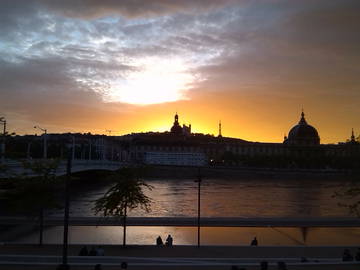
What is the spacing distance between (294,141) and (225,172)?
2826 inches

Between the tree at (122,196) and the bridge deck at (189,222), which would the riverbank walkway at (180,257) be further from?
the bridge deck at (189,222)

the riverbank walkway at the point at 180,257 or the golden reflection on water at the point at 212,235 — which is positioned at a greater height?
the riverbank walkway at the point at 180,257

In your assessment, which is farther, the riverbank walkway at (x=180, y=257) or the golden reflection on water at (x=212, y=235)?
the golden reflection on water at (x=212, y=235)

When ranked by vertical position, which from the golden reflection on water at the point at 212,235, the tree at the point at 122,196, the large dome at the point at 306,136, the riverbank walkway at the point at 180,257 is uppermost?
the large dome at the point at 306,136

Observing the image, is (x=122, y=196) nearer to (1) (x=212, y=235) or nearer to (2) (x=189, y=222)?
(1) (x=212, y=235)

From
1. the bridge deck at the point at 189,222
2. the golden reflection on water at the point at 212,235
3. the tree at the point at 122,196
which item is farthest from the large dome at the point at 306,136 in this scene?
the tree at the point at 122,196

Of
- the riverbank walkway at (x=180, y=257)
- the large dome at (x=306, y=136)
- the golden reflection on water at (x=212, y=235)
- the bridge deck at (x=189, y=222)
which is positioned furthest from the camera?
the large dome at (x=306, y=136)

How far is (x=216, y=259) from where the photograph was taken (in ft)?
67.2

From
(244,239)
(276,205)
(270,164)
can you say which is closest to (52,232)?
(244,239)

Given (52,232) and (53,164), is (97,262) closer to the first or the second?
(53,164)

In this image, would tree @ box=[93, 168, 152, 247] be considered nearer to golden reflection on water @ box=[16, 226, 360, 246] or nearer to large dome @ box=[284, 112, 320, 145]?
golden reflection on water @ box=[16, 226, 360, 246]

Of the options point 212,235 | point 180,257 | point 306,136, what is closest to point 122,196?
point 180,257

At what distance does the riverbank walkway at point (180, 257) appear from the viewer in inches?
742

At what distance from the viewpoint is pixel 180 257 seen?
71.3 feet
